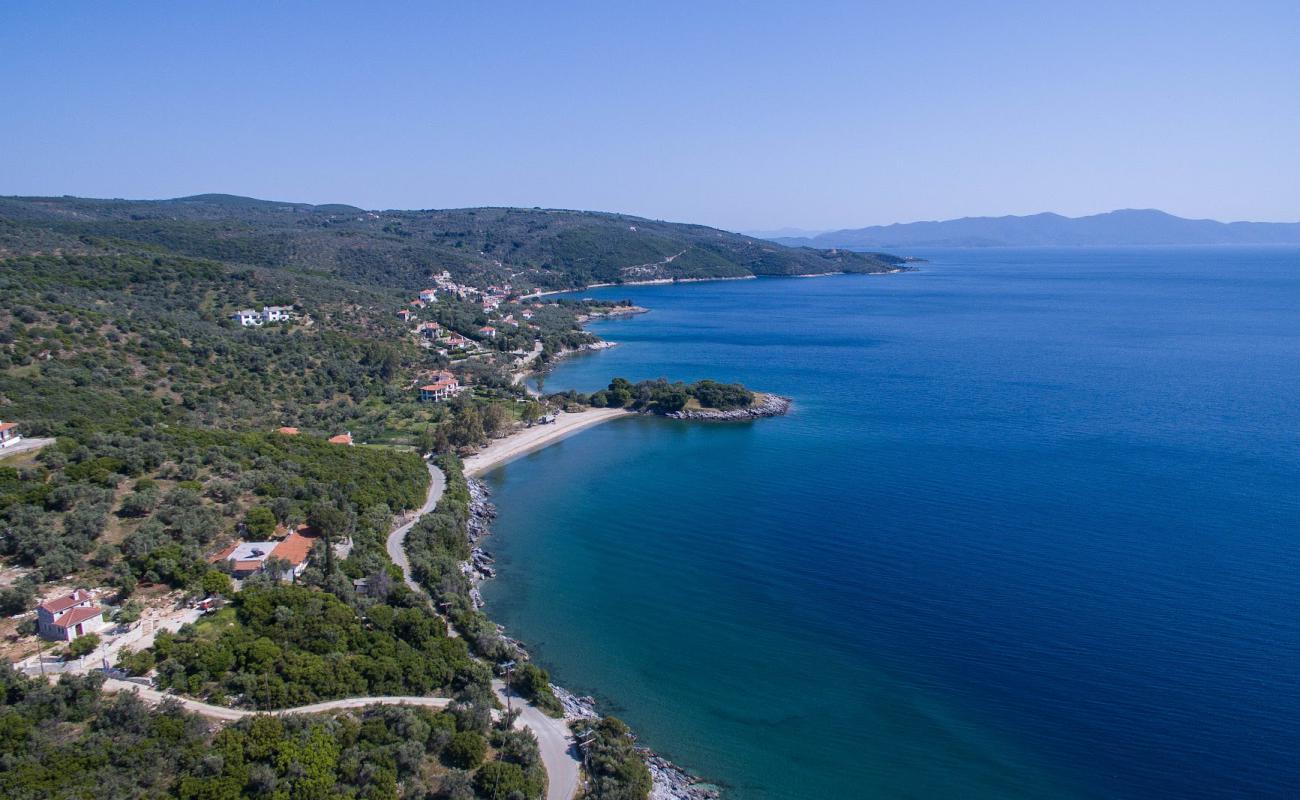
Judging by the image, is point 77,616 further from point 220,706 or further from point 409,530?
point 409,530

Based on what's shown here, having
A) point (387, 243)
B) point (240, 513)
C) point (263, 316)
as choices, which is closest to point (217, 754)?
point (240, 513)

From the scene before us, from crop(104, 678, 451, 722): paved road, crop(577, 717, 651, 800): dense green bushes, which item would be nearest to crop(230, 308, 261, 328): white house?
crop(104, 678, 451, 722): paved road

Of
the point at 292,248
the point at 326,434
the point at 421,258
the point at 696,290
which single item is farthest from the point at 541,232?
the point at 326,434

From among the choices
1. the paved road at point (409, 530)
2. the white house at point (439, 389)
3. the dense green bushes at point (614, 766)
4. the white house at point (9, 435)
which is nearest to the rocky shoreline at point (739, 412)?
the white house at point (439, 389)

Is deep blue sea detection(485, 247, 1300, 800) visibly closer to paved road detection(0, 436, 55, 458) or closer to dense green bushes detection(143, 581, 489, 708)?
dense green bushes detection(143, 581, 489, 708)

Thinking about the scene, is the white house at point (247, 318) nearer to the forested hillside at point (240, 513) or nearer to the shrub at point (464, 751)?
the forested hillside at point (240, 513)
